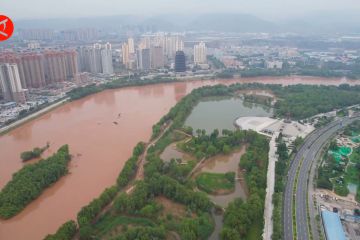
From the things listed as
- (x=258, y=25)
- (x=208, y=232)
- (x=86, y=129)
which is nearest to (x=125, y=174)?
(x=208, y=232)

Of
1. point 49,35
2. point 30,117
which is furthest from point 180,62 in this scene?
point 49,35

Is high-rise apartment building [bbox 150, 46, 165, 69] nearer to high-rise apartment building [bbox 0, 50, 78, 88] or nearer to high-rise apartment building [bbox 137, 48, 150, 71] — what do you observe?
high-rise apartment building [bbox 137, 48, 150, 71]

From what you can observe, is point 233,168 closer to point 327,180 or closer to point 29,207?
point 327,180

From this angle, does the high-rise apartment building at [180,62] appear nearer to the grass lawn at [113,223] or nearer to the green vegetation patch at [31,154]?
the green vegetation patch at [31,154]

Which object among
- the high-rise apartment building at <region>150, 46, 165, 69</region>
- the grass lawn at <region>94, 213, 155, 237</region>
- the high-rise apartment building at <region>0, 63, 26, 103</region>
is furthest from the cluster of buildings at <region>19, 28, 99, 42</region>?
the grass lawn at <region>94, 213, 155, 237</region>

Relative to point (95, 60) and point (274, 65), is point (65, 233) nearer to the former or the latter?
point (95, 60)

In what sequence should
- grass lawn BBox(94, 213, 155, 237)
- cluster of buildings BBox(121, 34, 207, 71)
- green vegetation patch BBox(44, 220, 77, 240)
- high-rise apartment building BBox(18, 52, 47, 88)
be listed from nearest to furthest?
1. green vegetation patch BBox(44, 220, 77, 240)
2. grass lawn BBox(94, 213, 155, 237)
3. high-rise apartment building BBox(18, 52, 47, 88)
4. cluster of buildings BBox(121, 34, 207, 71)
